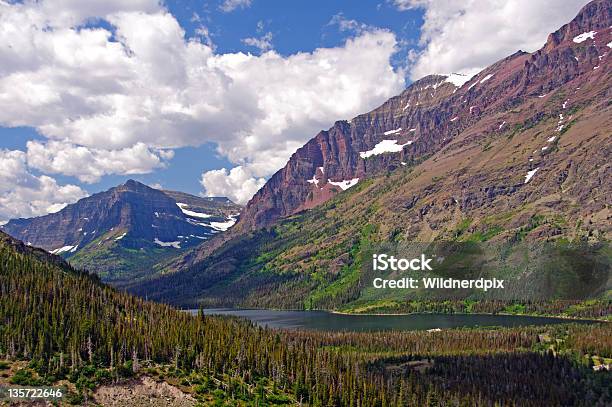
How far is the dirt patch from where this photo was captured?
4825 inches

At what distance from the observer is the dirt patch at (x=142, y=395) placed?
12256 cm

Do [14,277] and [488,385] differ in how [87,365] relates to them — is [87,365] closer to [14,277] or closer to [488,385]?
[14,277]

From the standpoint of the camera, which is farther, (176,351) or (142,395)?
(176,351)

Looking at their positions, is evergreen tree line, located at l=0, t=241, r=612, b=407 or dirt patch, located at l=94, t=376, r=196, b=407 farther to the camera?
evergreen tree line, located at l=0, t=241, r=612, b=407

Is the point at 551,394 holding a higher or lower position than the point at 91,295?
lower

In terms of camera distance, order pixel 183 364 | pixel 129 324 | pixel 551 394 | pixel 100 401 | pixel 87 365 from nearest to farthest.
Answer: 1. pixel 100 401
2. pixel 87 365
3. pixel 183 364
4. pixel 129 324
5. pixel 551 394

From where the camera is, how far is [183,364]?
146125 millimetres

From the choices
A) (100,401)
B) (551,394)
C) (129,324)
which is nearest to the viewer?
(100,401)

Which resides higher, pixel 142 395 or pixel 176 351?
pixel 176 351

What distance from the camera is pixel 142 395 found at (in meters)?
126

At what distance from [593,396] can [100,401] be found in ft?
514

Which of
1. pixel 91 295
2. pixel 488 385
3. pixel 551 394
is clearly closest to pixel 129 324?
pixel 91 295

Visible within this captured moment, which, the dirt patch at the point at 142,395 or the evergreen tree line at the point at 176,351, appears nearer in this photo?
the dirt patch at the point at 142,395

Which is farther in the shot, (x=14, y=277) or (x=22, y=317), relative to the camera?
(x=14, y=277)
